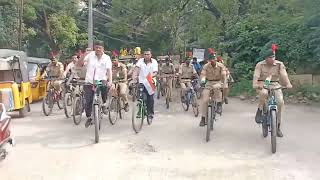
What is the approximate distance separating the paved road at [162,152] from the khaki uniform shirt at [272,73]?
1.16m

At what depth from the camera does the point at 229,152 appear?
936cm

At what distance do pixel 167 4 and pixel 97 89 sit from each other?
1817 centimetres

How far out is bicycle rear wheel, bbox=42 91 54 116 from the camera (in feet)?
48.1

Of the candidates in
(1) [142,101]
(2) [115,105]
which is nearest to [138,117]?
(1) [142,101]

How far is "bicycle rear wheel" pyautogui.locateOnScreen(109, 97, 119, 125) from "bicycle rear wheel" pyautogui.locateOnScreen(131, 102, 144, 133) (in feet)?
3.21

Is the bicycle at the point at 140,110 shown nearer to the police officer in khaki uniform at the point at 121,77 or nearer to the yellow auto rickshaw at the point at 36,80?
the police officer in khaki uniform at the point at 121,77

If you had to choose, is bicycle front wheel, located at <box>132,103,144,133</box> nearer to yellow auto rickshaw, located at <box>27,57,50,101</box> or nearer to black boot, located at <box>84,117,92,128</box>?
black boot, located at <box>84,117,92,128</box>

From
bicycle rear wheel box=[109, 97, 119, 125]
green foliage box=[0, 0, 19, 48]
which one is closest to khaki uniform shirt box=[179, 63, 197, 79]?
bicycle rear wheel box=[109, 97, 119, 125]

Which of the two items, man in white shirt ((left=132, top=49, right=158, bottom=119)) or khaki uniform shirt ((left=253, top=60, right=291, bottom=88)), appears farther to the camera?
man in white shirt ((left=132, top=49, right=158, bottom=119))

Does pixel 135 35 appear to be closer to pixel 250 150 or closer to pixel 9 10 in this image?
pixel 9 10

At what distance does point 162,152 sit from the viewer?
365 inches

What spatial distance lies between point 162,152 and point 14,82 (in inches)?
252

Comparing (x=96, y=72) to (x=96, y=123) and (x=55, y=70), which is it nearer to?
(x=96, y=123)

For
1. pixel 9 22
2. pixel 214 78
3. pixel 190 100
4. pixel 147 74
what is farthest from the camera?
pixel 9 22
